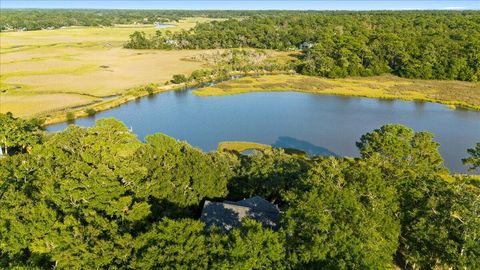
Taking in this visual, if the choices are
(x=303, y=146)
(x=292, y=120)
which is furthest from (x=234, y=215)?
(x=292, y=120)

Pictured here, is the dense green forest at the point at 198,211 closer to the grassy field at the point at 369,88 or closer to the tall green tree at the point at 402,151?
the tall green tree at the point at 402,151

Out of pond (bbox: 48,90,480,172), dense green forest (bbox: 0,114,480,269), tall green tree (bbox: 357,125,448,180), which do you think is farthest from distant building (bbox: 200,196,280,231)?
pond (bbox: 48,90,480,172)

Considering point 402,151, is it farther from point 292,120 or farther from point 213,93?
point 213,93

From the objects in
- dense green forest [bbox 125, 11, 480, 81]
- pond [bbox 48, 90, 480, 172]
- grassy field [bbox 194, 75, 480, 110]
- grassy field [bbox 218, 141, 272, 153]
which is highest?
dense green forest [bbox 125, 11, 480, 81]

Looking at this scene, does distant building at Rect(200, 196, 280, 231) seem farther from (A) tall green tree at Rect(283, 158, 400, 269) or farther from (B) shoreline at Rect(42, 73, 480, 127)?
(B) shoreline at Rect(42, 73, 480, 127)

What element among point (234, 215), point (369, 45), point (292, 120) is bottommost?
point (292, 120)

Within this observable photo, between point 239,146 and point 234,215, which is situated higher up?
point 234,215

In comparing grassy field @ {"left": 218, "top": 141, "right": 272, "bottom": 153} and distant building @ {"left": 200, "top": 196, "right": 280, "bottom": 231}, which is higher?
distant building @ {"left": 200, "top": 196, "right": 280, "bottom": 231}

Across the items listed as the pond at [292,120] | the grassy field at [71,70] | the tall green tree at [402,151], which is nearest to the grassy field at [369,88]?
the pond at [292,120]
